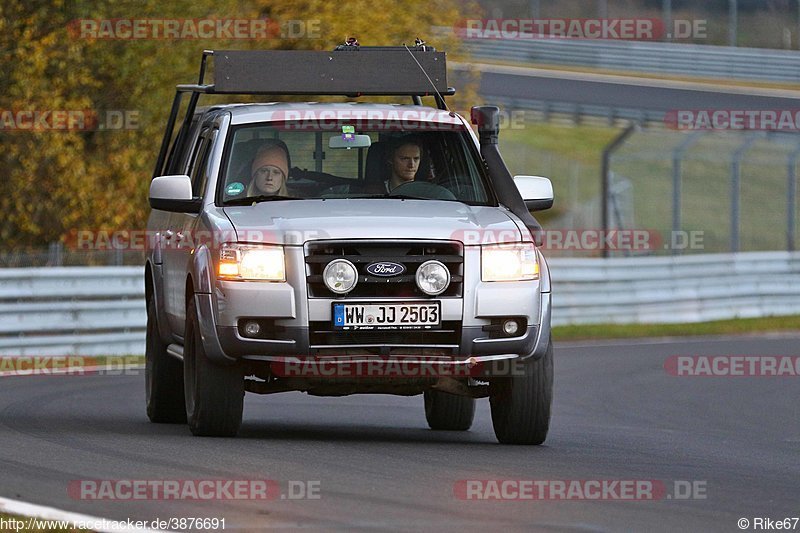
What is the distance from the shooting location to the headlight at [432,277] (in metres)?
10.0

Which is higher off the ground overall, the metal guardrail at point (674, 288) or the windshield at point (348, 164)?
the windshield at point (348, 164)

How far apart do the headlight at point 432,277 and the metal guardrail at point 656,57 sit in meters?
41.8

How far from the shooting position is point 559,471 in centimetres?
923

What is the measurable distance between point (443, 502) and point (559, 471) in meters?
1.50

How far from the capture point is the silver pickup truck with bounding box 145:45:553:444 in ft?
32.8

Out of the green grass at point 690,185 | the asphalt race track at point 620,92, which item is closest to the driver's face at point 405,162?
the green grass at point 690,185

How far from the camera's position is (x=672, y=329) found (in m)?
27.4

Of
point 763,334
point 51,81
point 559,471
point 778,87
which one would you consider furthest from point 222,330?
point 778,87

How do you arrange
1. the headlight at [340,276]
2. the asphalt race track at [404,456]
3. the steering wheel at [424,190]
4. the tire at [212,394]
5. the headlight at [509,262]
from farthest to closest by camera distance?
the steering wheel at [424,190], the tire at [212,394], the headlight at [509,262], the headlight at [340,276], the asphalt race track at [404,456]

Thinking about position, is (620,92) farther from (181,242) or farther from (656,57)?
(181,242)

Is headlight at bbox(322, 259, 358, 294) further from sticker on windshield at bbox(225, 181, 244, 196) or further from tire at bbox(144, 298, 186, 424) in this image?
tire at bbox(144, 298, 186, 424)

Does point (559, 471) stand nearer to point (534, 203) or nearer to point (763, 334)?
point (534, 203)

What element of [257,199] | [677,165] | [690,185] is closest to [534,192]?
[257,199]

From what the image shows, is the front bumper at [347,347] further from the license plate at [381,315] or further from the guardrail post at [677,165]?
the guardrail post at [677,165]
